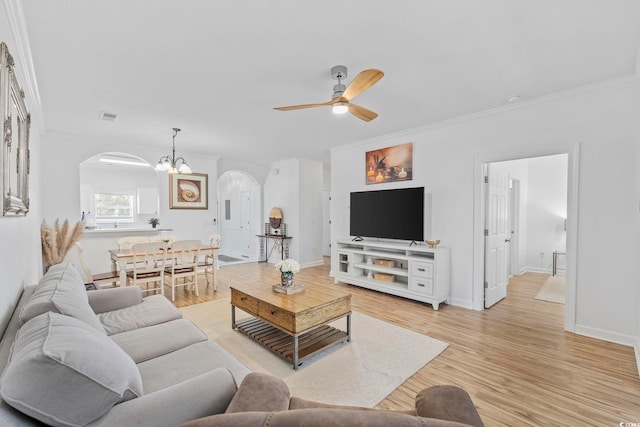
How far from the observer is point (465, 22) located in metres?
1.91

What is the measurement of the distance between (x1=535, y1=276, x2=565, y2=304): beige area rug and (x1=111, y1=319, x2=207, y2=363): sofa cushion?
181 inches

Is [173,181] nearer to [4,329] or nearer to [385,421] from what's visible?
[4,329]

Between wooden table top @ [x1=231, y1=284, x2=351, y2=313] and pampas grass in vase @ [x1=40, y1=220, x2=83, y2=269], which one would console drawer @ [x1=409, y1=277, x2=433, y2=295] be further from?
pampas grass in vase @ [x1=40, y1=220, x2=83, y2=269]

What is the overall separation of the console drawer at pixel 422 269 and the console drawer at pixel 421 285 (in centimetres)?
5

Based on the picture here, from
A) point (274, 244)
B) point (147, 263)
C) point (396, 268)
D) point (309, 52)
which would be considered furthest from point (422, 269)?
point (274, 244)

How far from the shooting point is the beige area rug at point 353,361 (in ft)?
6.77

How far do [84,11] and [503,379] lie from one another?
3823 mm

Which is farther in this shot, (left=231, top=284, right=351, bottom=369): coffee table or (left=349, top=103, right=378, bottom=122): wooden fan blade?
(left=349, top=103, right=378, bottom=122): wooden fan blade

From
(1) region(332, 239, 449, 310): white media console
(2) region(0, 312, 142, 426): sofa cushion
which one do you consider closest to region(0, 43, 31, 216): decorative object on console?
(2) region(0, 312, 142, 426): sofa cushion

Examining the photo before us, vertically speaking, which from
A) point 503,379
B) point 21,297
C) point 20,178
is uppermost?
point 20,178

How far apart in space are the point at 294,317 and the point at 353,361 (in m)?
0.65

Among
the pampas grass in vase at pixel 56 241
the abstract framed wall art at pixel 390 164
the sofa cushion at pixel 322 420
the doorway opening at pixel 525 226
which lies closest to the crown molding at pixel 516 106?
the abstract framed wall art at pixel 390 164

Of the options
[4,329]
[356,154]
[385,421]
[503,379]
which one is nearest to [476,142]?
[356,154]

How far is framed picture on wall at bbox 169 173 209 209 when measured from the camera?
584 centimetres
